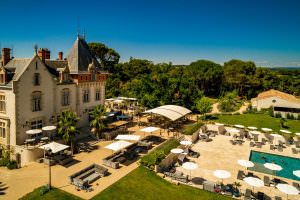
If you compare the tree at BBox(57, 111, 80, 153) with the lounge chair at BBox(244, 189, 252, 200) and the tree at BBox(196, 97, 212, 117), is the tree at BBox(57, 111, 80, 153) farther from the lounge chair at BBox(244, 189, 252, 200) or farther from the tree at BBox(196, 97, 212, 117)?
the tree at BBox(196, 97, 212, 117)

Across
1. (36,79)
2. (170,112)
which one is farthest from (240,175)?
(36,79)

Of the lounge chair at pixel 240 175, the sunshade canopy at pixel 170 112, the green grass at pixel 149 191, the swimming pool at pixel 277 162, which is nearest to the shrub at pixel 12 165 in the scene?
the green grass at pixel 149 191

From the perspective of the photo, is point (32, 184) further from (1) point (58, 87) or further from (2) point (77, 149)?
(1) point (58, 87)

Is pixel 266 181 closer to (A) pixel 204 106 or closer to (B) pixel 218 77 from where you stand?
(A) pixel 204 106

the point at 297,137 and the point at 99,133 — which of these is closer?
the point at 99,133

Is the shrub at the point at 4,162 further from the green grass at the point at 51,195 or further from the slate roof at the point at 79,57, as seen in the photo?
the slate roof at the point at 79,57

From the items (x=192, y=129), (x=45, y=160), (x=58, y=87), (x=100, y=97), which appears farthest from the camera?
(x=100, y=97)

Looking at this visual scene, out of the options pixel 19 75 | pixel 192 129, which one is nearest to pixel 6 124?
pixel 19 75
